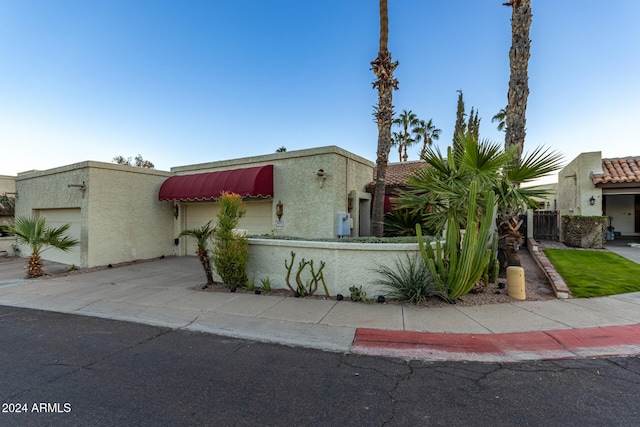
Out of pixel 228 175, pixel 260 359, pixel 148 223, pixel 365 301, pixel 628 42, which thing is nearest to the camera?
pixel 260 359

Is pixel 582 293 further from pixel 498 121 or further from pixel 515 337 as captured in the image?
pixel 498 121

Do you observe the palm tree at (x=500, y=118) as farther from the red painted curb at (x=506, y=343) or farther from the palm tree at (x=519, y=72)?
the red painted curb at (x=506, y=343)

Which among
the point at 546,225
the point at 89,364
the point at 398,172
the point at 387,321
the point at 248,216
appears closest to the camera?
the point at 89,364

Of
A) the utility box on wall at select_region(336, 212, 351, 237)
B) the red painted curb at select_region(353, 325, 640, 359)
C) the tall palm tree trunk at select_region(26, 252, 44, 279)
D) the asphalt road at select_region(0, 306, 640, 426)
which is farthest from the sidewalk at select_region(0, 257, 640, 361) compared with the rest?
the utility box on wall at select_region(336, 212, 351, 237)

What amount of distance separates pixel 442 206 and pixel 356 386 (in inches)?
202

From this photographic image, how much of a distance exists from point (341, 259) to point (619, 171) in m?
16.1

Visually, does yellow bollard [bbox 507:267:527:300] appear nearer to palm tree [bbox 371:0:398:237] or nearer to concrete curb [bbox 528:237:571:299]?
concrete curb [bbox 528:237:571:299]

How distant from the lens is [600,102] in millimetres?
11750

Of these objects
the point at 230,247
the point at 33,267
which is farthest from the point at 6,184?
the point at 230,247

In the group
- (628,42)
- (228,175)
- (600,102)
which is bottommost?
(228,175)

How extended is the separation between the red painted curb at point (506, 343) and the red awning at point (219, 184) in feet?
23.7

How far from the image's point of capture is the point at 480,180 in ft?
20.8

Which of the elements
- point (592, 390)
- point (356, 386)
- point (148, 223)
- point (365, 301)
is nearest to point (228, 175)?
point (148, 223)

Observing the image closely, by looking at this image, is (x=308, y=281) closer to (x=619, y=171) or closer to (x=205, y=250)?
(x=205, y=250)
